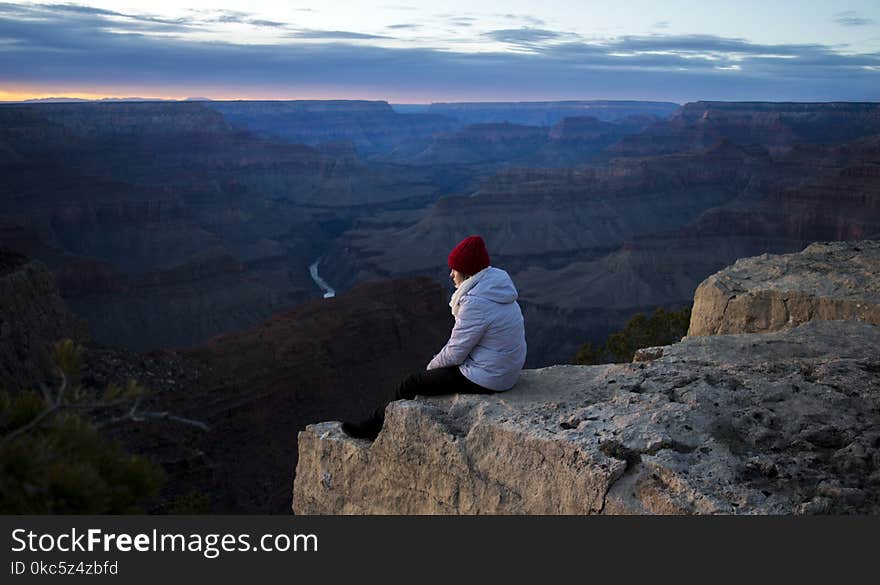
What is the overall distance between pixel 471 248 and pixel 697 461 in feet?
8.80

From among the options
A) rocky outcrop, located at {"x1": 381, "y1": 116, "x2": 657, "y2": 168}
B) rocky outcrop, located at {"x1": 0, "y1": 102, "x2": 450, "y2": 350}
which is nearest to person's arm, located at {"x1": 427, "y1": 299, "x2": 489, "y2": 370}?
rocky outcrop, located at {"x1": 0, "y1": 102, "x2": 450, "y2": 350}

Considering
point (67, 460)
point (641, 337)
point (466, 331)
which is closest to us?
point (67, 460)

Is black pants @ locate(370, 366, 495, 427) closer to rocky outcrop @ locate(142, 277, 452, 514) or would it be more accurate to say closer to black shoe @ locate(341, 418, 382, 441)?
black shoe @ locate(341, 418, 382, 441)

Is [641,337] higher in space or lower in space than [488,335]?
lower

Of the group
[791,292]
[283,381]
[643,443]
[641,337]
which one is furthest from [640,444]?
[283,381]

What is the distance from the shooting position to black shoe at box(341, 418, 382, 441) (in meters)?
7.86

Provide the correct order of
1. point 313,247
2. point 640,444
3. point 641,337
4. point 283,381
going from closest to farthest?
point 640,444
point 641,337
point 283,381
point 313,247

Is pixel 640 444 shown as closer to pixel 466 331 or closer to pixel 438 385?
pixel 466 331

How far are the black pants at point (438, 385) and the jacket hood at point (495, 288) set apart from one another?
847 millimetres

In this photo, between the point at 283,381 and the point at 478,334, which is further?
the point at 283,381

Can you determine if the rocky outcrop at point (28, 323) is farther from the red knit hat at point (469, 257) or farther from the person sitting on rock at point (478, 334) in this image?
the red knit hat at point (469, 257)

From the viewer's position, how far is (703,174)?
114750 millimetres

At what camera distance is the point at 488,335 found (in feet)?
23.3

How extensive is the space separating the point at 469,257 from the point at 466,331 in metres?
0.68
